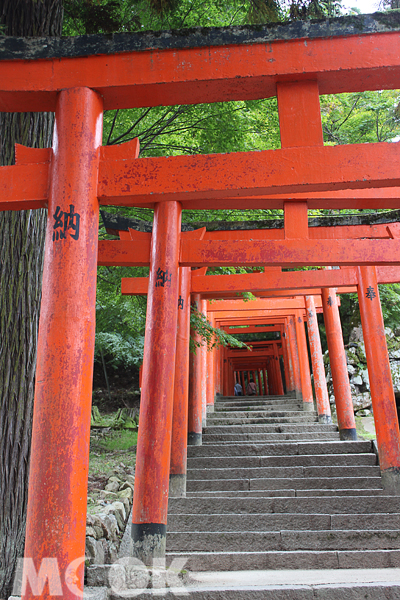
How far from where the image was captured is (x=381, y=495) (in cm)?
716

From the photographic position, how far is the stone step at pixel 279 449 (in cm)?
867

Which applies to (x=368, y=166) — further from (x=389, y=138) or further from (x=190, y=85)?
(x=389, y=138)

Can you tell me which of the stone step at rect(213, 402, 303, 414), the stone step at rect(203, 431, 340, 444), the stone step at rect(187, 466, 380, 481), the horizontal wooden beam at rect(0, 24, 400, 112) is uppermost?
the horizontal wooden beam at rect(0, 24, 400, 112)

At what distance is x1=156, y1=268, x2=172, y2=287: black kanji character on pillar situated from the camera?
17.4 ft

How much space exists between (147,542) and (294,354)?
11567mm

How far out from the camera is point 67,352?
279 centimetres

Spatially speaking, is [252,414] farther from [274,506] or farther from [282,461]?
[274,506]

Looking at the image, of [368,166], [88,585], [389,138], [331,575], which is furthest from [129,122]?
[389,138]

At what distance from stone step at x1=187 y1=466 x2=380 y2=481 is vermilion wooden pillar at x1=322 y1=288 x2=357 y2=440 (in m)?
2.06

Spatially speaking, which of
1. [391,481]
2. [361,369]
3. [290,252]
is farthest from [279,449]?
[361,369]

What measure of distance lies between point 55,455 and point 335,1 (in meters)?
5.85

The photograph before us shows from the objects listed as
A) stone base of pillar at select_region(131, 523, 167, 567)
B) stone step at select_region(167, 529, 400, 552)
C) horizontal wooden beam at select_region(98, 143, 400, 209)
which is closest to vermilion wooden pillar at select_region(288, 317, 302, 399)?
stone step at select_region(167, 529, 400, 552)

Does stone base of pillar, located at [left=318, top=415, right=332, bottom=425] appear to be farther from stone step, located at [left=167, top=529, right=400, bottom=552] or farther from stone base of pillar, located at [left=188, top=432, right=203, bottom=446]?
stone step, located at [left=167, top=529, right=400, bottom=552]

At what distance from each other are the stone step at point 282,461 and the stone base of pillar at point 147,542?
3378mm
